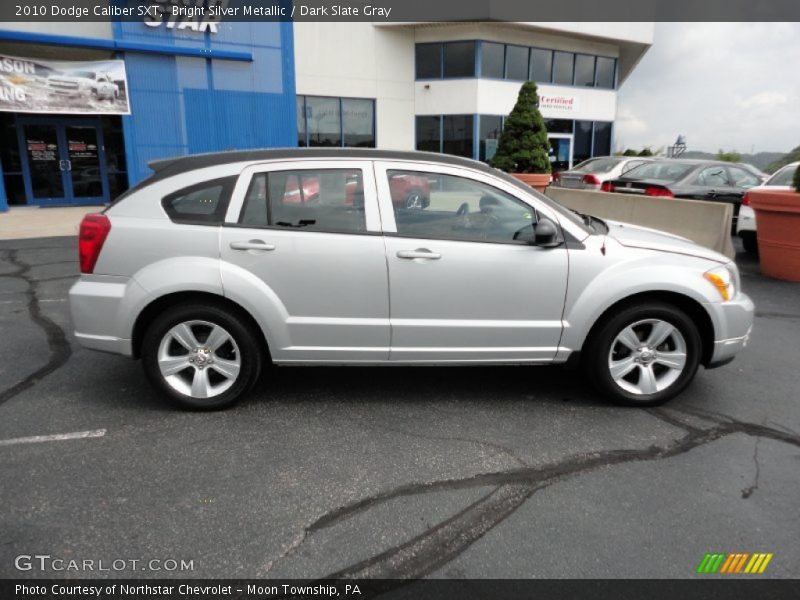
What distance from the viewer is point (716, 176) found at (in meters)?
11.0

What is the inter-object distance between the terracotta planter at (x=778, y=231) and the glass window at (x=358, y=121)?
53.3ft

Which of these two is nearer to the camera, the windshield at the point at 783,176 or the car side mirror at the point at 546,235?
the car side mirror at the point at 546,235

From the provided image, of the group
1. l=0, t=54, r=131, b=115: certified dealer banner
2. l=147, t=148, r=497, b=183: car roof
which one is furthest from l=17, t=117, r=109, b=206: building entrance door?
l=147, t=148, r=497, b=183: car roof

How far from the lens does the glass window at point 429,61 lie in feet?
74.4

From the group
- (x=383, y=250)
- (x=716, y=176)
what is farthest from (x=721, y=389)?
(x=716, y=176)

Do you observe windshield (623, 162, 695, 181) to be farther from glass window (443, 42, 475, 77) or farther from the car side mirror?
glass window (443, 42, 475, 77)

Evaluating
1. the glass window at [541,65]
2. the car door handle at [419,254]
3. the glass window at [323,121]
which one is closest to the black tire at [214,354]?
the car door handle at [419,254]

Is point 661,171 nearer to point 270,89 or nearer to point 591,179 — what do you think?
point 591,179

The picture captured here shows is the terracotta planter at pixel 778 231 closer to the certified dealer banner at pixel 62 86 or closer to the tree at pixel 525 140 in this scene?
the tree at pixel 525 140

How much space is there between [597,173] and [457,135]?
9901 millimetres

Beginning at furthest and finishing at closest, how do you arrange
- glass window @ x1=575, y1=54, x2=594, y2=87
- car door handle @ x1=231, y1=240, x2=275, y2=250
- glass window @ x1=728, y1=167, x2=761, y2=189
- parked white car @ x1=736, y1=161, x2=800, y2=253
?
glass window @ x1=575, y1=54, x2=594, y2=87 < glass window @ x1=728, y1=167, x2=761, y2=189 < parked white car @ x1=736, y1=161, x2=800, y2=253 < car door handle @ x1=231, y1=240, x2=275, y2=250

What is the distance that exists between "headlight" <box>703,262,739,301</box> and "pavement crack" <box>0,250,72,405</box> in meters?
5.07

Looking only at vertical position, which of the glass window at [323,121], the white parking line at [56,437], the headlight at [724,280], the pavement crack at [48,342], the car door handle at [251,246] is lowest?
the white parking line at [56,437]

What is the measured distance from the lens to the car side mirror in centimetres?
373
